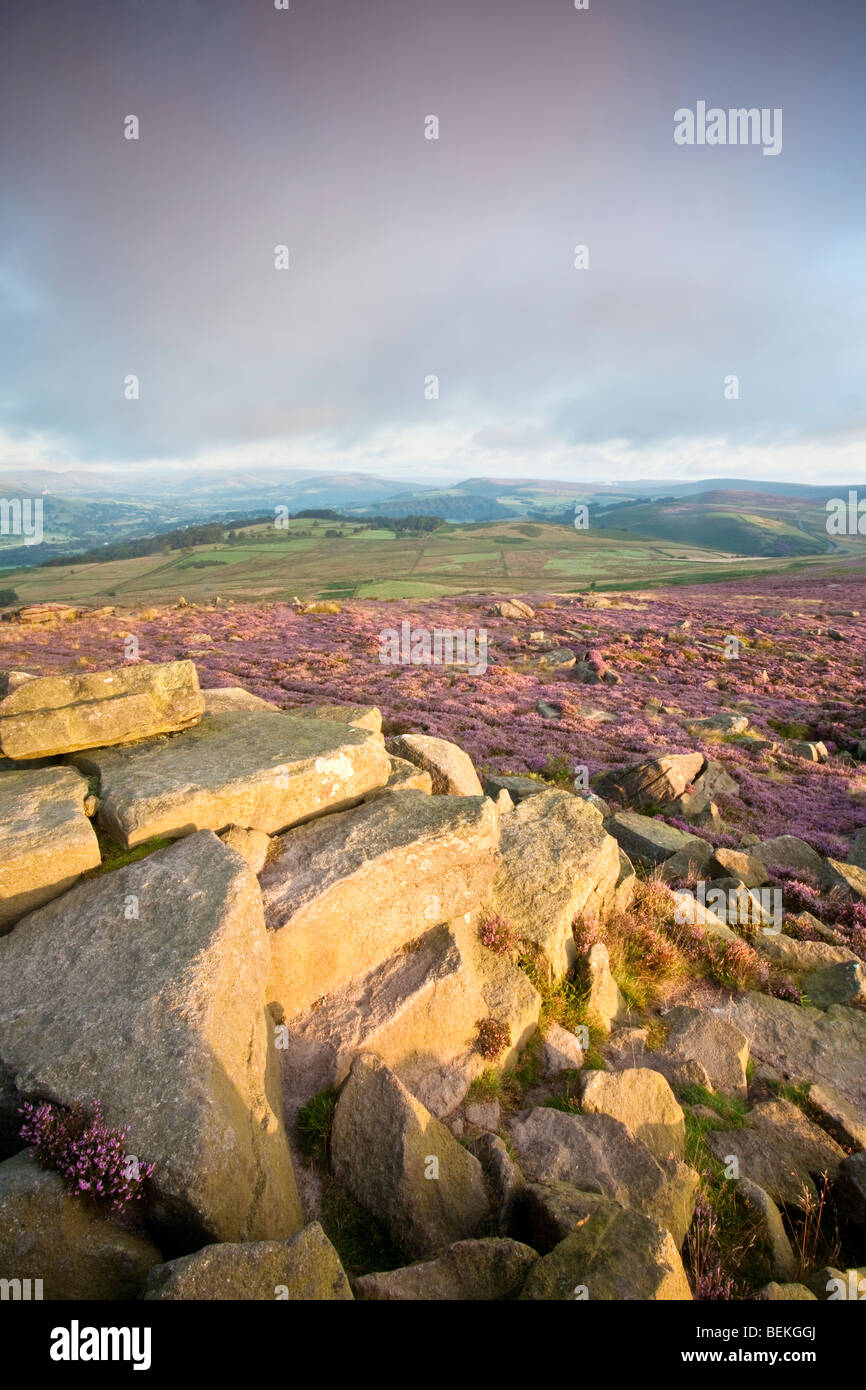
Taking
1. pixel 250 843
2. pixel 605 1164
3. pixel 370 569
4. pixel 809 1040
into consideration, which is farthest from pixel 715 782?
pixel 370 569

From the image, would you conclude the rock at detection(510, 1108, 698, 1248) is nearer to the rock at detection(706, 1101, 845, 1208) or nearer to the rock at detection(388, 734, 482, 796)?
the rock at detection(706, 1101, 845, 1208)

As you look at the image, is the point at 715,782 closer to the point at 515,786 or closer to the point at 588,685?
the point at 515,786

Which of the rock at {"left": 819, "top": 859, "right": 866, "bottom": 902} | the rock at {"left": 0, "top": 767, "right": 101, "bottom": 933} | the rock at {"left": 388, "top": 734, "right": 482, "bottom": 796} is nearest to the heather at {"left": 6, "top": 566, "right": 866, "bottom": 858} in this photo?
the rock at {"left": 819, "top": 859, "right": 866, "bottom": 902}

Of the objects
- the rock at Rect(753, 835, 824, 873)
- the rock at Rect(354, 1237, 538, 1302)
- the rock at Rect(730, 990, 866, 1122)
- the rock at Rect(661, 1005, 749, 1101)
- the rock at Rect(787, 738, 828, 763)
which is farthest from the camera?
the rock at Rect(787, 738, 828, 763)

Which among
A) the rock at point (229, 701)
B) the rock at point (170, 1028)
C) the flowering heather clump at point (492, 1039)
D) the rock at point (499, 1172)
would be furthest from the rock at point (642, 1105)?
the rock at point (229, 701)

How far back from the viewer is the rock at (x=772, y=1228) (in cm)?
550

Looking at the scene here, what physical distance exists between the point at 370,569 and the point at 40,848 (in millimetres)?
112996

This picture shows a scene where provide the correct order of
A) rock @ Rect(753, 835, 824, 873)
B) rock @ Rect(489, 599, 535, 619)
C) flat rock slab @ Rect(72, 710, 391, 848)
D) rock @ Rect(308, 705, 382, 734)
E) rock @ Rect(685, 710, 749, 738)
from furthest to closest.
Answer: rock @ Rect(489, 599, 535, 619)
rock @ Rect(685, 710, 749, 738)
rock @ Rect(753, 835, 824, 873)
rock @ Rect(308, 705, 382, 734)
flat rock slab @ Rect(72, 710, 391, 848)

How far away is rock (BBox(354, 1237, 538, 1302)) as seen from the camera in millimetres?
4328

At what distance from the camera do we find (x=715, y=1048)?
8.10 m

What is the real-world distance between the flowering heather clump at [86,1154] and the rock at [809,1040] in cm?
825

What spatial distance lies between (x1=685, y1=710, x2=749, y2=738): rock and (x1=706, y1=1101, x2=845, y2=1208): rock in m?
18.8

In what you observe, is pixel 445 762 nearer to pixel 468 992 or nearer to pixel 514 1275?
pixel 468 992
